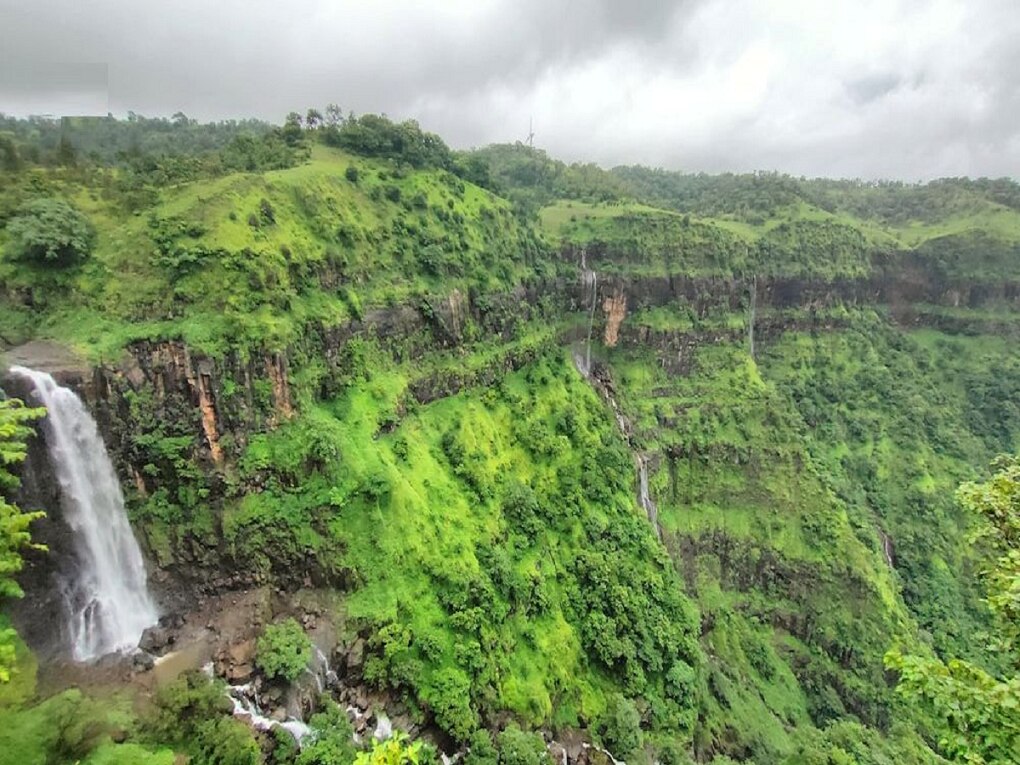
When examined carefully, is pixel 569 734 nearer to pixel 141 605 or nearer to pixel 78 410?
pixel 141 605

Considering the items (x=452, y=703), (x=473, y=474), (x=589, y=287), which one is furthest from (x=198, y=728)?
(x=589, y=287)

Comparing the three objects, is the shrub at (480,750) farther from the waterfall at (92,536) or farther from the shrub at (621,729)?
the waterfall at (92,536)

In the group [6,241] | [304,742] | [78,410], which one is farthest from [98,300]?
[304,742]

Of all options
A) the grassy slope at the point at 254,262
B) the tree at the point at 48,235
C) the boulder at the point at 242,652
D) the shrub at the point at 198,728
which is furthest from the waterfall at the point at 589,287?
the shrub at the point at 198,728

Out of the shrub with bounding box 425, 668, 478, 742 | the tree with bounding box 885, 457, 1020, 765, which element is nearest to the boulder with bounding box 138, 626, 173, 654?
the shrub with bounding box 425, 668, 478, 742

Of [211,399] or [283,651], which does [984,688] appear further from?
→ [211,399]

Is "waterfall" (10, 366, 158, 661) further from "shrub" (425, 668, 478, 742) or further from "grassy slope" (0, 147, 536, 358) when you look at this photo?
"shrub" (425, 668, 478, 742)

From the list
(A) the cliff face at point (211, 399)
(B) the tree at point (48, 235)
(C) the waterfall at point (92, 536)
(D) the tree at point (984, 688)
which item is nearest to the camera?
(D) the tree at point (984, 688)
